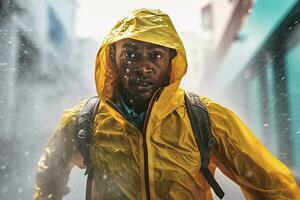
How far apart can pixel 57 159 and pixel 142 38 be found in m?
0.85

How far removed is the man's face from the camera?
2.34m

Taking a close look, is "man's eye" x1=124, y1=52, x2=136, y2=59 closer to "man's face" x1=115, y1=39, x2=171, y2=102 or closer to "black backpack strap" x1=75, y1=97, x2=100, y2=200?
"man's face" x1=115, y1=39, x2=171, y2=102

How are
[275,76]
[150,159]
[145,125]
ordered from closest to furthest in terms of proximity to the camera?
[150,159] → [145,125] → [275,76]

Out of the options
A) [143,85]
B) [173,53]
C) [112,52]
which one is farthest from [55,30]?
[143,85]

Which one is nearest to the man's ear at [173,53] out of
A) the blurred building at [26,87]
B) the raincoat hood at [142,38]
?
the raincoat hood at [142,38]

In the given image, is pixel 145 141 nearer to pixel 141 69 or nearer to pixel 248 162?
pixel 141 69

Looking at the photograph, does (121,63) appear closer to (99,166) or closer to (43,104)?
(99,166)

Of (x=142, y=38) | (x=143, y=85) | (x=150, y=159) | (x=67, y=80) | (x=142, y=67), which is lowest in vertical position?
(x=67, y=80)

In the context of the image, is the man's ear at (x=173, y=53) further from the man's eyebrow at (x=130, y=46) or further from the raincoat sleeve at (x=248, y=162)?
the raincoat sleeve at (x=248, y=162)

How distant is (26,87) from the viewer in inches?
315

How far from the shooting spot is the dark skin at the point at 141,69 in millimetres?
2340

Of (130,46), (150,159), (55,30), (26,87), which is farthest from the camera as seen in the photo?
(55,30)

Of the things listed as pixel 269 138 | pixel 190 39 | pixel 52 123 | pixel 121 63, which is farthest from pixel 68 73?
pixel 190 39

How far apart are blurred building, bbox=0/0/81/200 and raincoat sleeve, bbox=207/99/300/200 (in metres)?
5.07
